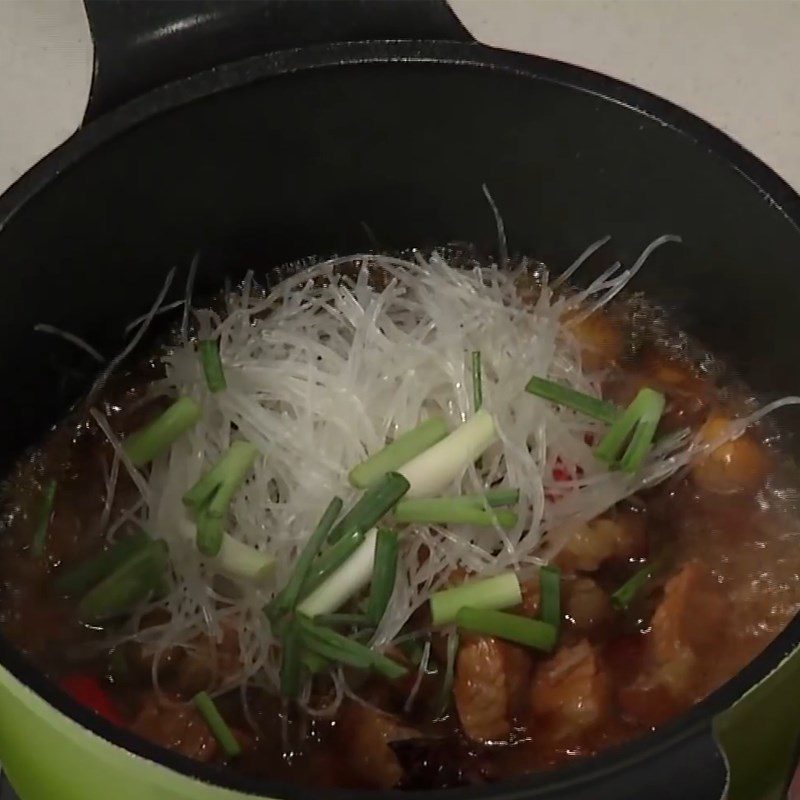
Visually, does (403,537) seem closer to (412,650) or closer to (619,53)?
(412,650)

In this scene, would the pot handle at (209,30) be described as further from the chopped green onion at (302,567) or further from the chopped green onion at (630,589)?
the chopped green onion at (630,589)

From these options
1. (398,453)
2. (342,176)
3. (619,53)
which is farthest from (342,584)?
(619,53)

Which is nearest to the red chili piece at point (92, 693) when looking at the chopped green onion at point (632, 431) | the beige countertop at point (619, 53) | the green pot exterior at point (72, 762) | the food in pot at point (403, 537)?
the food in pot at point (403, 537)

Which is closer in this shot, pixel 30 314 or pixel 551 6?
pixel 30 314

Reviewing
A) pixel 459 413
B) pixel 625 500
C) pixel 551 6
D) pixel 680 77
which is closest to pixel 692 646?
pixel 625 500

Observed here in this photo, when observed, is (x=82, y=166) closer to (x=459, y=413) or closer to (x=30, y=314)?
(x=30, y=314)
